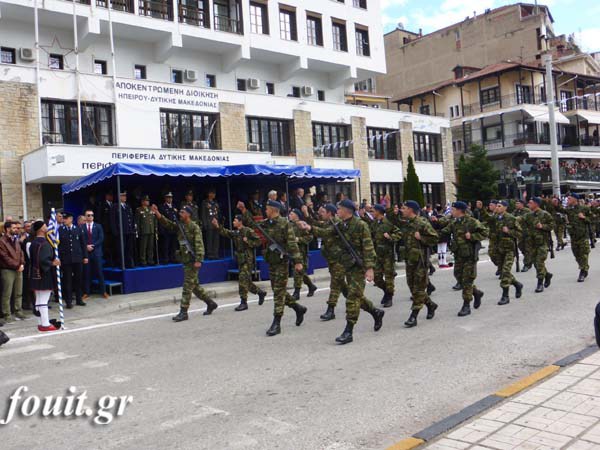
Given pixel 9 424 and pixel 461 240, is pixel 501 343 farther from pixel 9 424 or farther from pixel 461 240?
pixel 9 424

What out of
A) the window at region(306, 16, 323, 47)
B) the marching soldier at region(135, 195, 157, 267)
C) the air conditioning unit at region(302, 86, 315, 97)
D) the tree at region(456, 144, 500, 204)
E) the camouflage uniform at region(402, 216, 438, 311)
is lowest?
the camouflage uniform at region(402, 216, 438, 311)

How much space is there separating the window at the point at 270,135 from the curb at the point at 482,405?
73.4 ft

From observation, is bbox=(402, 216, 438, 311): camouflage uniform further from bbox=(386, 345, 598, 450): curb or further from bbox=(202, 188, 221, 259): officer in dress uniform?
bbox=(202, 188, 221, 259): officer in dress uniform

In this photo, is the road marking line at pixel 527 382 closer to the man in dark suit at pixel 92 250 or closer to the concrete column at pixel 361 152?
the man in dark suit at pixel 92 250

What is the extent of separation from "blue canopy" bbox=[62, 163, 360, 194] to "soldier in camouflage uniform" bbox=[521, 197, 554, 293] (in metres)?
6.44

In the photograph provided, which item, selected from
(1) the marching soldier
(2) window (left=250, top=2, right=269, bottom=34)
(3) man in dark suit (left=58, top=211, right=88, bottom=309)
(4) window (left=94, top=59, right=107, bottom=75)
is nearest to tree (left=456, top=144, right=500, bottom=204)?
(2) window (left=250, top=2, right=269, bottom=34)

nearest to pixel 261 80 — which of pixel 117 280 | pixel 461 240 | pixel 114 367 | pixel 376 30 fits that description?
pixel 376 30

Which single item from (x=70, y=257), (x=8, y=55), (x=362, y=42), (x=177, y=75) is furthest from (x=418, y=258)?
(x=362, y=42)

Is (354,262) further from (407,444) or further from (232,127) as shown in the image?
(232,127)

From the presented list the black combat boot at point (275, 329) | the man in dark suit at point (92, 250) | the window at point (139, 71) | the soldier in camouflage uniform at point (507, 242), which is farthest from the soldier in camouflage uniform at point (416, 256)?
the window at point (139, 71)

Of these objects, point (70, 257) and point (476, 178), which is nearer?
point (70, 257)

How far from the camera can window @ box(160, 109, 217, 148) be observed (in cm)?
2433

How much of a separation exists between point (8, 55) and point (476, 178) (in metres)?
27.3

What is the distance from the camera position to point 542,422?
4.40 meters
